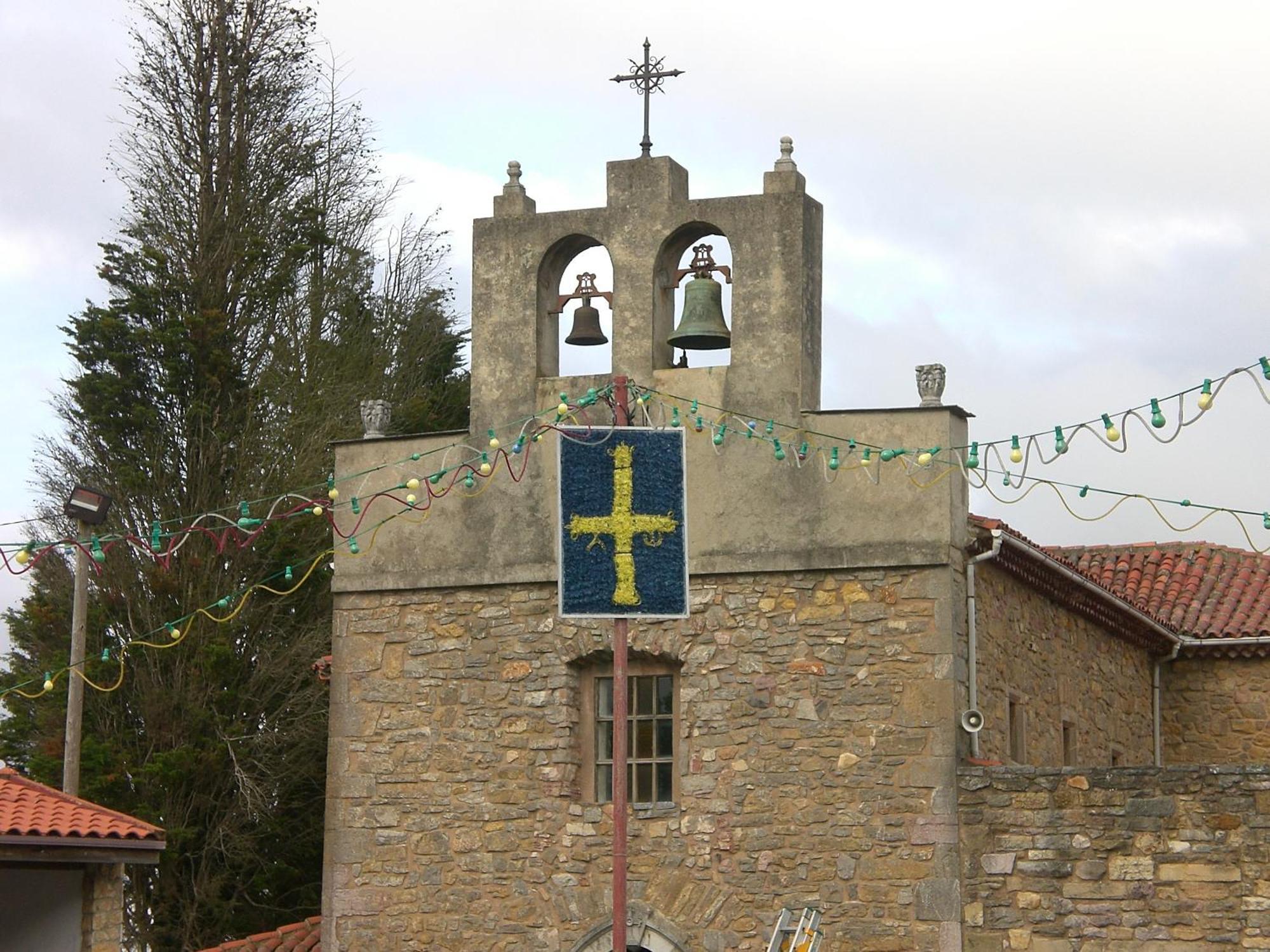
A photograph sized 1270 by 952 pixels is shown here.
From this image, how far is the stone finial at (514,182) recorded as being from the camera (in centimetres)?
1611

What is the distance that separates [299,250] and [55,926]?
38.7 ft

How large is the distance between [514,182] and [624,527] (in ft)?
14.6

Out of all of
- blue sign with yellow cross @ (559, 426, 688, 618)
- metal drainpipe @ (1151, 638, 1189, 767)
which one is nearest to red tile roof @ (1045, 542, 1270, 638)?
metal drainpipe @ (1151, 638, 1189, 767)

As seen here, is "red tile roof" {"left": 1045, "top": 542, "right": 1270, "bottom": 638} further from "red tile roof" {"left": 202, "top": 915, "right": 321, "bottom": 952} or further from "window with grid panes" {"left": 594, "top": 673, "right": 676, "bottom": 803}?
"red tile roof" {"left": 202, "top": 915, "right": 321, "bottom": 952}

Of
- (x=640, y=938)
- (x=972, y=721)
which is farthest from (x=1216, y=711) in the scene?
(x=640, y=938)

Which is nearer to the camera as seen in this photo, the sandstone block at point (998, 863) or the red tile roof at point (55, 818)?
the sandstone block at point (998, 863)

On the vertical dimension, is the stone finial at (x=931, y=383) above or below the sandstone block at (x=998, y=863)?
above

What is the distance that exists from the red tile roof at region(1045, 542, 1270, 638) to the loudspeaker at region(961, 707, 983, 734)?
17.0ft

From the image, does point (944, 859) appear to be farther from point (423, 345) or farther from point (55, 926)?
point (423, 345)

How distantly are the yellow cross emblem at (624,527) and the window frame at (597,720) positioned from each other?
9.16 feet

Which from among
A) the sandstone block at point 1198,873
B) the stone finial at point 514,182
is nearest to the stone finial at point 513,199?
the stone finial at point 514,182

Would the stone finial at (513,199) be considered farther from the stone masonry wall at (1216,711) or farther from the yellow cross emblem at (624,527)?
the stone masonry wall at (1216,711)

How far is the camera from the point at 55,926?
1559cm

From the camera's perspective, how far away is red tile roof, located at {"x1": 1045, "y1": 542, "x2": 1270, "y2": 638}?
20.0 meters
